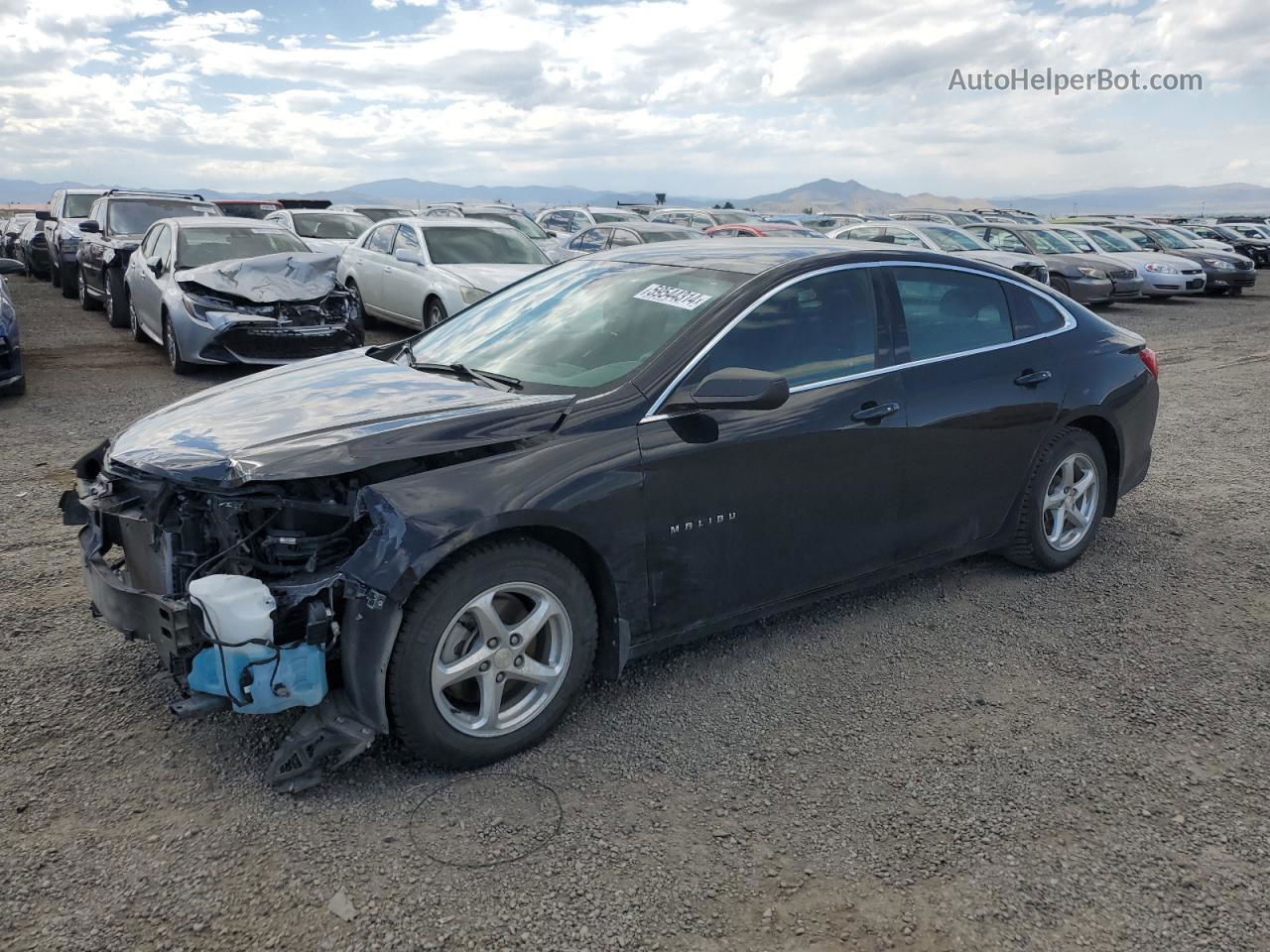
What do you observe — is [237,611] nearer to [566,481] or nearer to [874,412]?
[566,481]

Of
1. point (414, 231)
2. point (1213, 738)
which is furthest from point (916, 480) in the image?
point (414, 231)

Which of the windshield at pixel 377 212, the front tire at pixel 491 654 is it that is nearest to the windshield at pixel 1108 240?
the windshield at pixel 377 212

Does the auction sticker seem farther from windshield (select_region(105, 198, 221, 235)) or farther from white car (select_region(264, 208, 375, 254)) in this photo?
white car (select_region(264, 208, 375, 254))

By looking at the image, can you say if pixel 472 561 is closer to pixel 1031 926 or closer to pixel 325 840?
pixel 325 840

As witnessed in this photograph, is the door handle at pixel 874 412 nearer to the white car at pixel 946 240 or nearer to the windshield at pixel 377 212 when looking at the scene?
the white car at pixel 946 240

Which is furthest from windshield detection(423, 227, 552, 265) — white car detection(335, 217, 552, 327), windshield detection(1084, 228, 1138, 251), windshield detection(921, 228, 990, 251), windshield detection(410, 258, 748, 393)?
windshield detection(1084, 228, 1138, 251)

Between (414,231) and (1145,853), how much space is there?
11.0 meters

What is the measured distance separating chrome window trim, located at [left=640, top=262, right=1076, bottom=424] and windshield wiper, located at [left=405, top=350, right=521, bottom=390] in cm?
56

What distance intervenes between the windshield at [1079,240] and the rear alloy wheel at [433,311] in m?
14.1

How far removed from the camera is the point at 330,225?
17.3 meters

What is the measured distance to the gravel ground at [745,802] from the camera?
2598mm

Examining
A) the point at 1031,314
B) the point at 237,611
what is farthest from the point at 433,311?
the point at 237,611

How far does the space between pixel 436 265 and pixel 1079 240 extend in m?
14.8

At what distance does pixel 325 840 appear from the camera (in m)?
2.88
